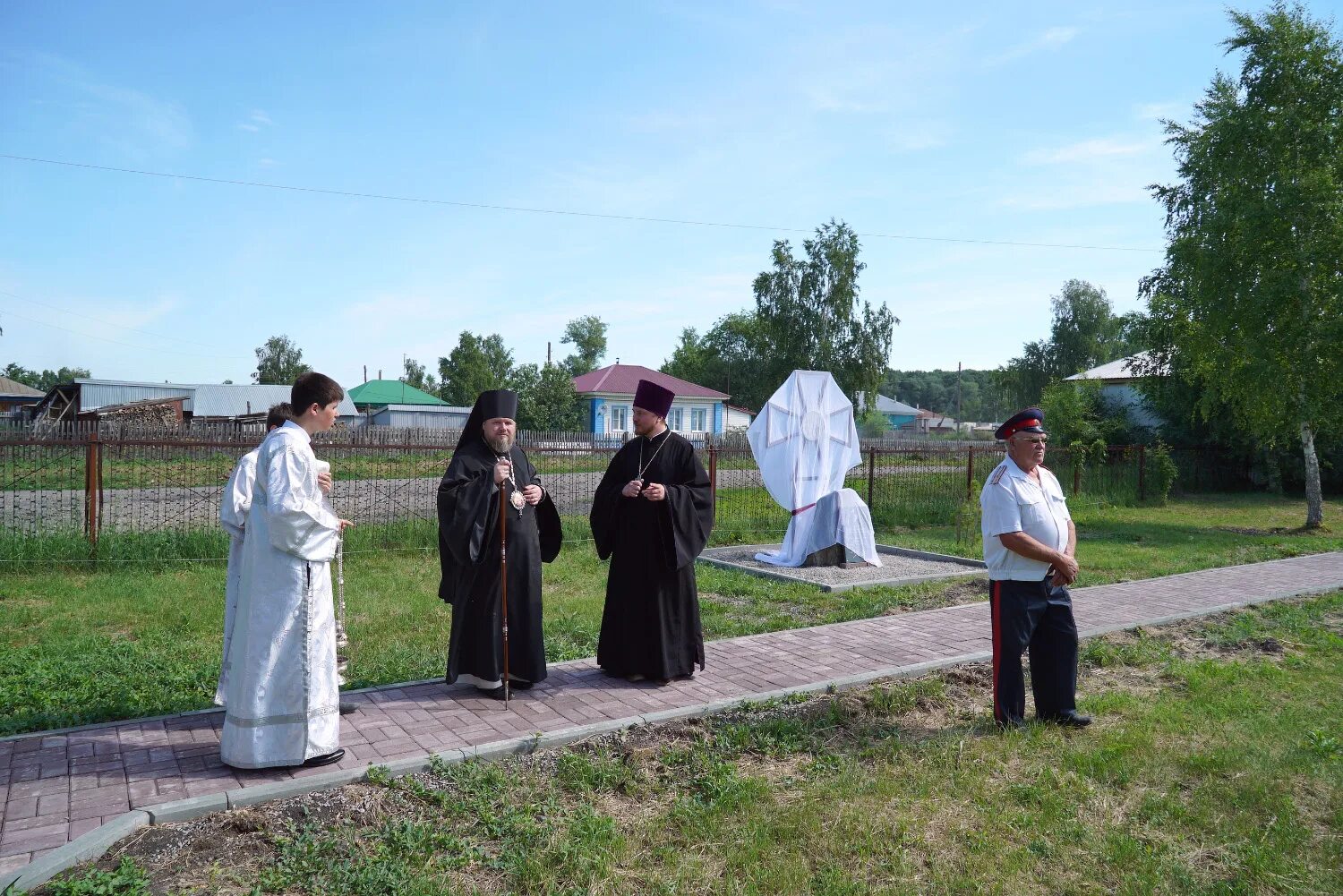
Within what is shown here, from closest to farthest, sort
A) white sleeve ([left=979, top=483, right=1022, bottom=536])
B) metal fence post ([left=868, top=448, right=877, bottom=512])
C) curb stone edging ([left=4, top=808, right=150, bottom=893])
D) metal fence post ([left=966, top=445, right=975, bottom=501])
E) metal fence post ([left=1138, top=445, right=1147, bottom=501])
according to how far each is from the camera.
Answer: curb stone edging ([left=4, top=808, right=150, bottom=893]), white sleeve ([left=979, top=483, right=1022, bottom=536]), metal fence post ([left=868, top=448, right=877, bottom=512]), metal fence post ([left=966, top=445, right=975, bottom=501]), metal fence post ([left=1138, top=445, right=1147, bottom=501])

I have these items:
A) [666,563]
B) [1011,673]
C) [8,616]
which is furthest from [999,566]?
[8,616]

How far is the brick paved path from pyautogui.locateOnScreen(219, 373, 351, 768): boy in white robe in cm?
17

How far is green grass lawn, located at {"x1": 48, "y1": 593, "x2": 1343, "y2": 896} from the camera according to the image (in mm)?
3619

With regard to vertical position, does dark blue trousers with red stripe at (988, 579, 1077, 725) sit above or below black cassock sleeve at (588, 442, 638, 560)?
below

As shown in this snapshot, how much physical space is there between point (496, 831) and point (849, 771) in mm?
1844

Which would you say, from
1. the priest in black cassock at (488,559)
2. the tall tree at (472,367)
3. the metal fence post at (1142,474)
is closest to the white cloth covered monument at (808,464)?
the priest in black cassock at (488,559)

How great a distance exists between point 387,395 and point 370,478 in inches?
2091

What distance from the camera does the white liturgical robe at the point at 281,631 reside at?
4332mm

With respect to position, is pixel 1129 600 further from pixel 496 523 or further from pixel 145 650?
pixel 145 650

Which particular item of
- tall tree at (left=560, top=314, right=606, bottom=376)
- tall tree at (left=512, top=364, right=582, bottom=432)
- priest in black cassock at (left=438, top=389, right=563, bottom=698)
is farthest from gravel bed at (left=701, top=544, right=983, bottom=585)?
tall tree at (left=560, top=314, right=606, bottom=376)

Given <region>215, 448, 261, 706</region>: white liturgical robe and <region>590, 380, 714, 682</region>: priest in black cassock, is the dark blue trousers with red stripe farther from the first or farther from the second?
<region>215, 448, 261, 706</region>: white liturgical robe

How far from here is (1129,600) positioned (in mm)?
9453

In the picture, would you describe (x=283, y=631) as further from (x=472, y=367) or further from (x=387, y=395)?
(x=387, y=395)

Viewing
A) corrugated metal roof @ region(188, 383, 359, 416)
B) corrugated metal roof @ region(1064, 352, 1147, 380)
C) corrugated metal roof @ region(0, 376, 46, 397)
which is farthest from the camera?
corrugated metal roof @ region(0, 376, 46, 397)
